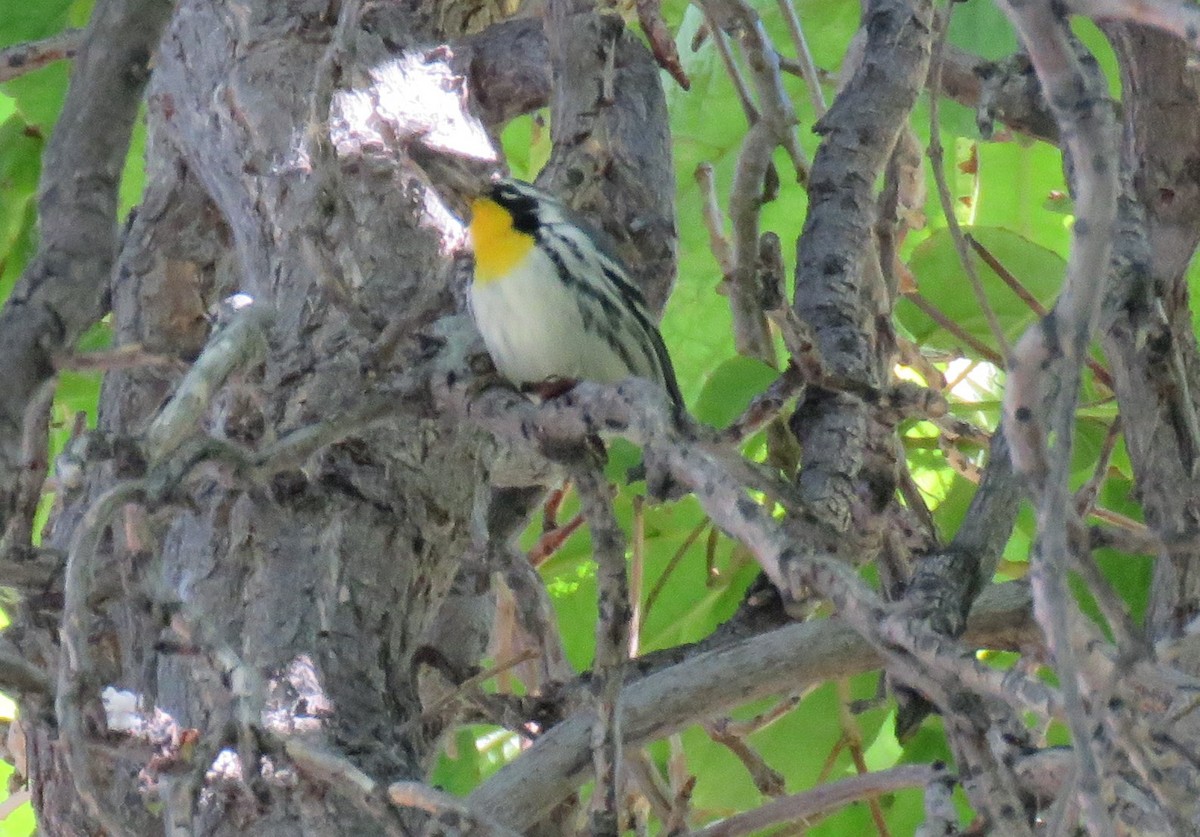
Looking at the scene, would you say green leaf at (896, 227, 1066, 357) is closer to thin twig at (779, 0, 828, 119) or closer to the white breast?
thin twig at (779, 0, 828, 119)

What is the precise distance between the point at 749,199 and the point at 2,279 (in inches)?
51.7

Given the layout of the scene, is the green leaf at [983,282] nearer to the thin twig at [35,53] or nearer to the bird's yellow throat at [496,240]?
the bird's yellow throat at [496,240]

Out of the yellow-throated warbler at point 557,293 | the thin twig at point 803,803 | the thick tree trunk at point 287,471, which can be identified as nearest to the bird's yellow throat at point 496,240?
the yellow-throated warbler at point 557,293

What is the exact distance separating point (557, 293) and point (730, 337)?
0.91 metres

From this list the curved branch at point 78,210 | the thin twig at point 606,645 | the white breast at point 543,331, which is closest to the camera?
the thin twig at point 606,645

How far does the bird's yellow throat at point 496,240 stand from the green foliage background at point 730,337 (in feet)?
1.19

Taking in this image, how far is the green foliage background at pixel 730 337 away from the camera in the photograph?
2.49 m

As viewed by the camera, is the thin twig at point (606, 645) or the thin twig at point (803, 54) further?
the thin twig at point (803, 54)

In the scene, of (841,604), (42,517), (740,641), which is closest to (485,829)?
(841,604)

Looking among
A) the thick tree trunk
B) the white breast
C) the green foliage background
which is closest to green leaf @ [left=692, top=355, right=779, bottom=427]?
the green foliage background

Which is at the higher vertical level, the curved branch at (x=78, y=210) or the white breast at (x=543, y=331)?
the curved branch at (x=78, y=210)

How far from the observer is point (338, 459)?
6.09 feet

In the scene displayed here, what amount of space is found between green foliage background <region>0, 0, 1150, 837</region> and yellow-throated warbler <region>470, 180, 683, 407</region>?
0.53 feet

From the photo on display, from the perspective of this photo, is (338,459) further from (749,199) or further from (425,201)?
(749,199)
